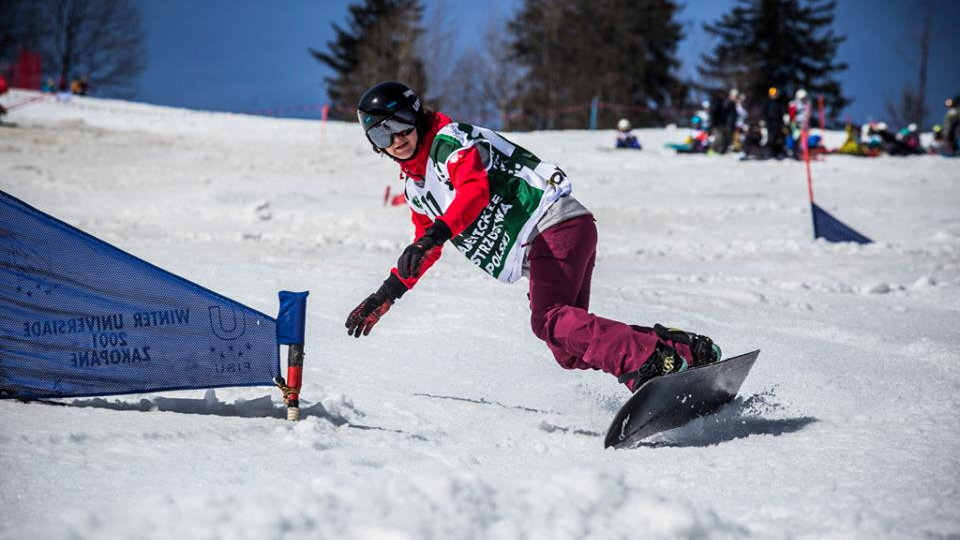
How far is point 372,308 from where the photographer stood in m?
3.58

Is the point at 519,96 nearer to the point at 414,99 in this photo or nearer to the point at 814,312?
the point at 814,312

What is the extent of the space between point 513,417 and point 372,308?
82 centimetres

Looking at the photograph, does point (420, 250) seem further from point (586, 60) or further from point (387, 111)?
point (586, 60)

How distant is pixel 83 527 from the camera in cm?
181

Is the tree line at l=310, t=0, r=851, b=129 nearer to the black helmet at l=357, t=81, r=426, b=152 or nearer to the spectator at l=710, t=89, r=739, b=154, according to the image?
the spectator at l=710, t=89, r=739, b=154

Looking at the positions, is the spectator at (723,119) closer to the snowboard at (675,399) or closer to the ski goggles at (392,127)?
the snowboard at (675,399)

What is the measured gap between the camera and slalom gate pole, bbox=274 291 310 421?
127 inches

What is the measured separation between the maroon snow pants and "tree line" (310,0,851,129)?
3539 centimetres

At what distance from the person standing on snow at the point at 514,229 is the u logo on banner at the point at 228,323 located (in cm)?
49

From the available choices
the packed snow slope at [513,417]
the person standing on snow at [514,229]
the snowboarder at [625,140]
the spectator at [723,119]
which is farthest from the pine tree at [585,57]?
the person standing on snow at [514,229]

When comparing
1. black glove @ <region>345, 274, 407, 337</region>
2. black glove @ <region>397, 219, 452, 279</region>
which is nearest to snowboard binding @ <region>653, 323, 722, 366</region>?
black glove @ <region>397, 219, 452, 279</region>

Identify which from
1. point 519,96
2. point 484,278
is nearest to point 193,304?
point 484,278

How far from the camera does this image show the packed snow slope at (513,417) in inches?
81.0

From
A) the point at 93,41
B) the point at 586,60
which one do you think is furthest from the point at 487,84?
the point at 93,41
